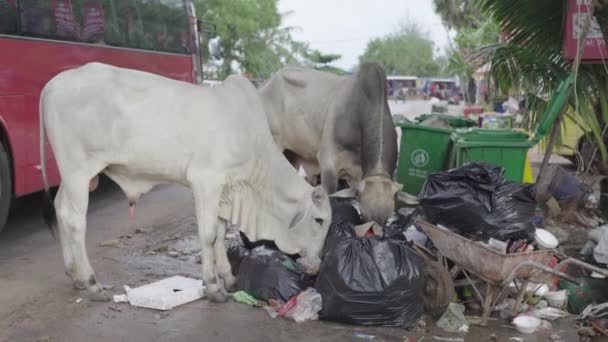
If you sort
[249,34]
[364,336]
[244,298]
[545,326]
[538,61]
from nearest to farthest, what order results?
[364,336]
[545,326]
[244,298]
[538,61]
[249,34]

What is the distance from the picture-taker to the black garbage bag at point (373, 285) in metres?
4.69

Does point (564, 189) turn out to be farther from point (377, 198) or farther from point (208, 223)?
point (208, 223)

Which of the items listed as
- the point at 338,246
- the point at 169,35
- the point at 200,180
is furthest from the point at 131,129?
the point at 169,35

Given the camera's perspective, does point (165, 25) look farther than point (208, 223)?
Yes

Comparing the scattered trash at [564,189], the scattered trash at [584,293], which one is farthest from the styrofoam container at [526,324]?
the scattered trash at [564,189]

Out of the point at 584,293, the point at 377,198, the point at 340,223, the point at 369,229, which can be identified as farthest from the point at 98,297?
the point at 584,293

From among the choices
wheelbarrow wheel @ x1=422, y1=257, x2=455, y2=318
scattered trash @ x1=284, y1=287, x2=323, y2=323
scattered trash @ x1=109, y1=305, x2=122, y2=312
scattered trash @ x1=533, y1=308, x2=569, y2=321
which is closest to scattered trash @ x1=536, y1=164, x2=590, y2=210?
scattered trash @ x1=533, y1=308, x2=569, y2=321

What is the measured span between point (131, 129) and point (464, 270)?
2648mm

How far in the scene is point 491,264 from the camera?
4.50m

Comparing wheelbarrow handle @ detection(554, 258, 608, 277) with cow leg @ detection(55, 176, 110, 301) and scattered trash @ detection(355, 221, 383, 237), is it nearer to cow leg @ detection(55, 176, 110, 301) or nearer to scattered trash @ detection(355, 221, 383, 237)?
scattered trash @ detection(355, 221, 383, 237)

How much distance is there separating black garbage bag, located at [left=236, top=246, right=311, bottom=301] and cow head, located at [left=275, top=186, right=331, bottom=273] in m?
0.12

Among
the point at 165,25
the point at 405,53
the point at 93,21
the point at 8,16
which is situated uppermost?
the point at 8,16

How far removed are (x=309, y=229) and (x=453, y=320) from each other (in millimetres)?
1296

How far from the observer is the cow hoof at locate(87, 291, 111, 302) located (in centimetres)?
526
